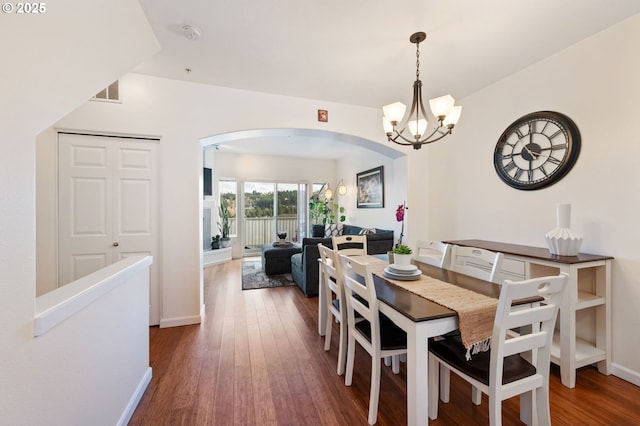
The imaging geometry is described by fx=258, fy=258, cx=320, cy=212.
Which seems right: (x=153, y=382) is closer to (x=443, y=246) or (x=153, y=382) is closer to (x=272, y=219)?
(x=443, y=246)

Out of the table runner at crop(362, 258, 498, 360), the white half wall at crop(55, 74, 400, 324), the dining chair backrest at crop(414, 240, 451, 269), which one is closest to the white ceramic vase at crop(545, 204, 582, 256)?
the dining chair backrest at crop(414, 240, 451, 269)

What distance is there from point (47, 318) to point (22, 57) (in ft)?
3.31

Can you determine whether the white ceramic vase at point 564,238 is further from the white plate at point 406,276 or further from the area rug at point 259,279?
the area rug at point 259,279

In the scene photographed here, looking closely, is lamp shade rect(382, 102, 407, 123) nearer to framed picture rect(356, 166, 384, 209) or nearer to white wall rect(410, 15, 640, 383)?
white wall rect(410, 15, 640, 383)

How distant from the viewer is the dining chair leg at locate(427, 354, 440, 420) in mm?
1573

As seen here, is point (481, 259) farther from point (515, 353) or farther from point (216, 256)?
point (216, 256)

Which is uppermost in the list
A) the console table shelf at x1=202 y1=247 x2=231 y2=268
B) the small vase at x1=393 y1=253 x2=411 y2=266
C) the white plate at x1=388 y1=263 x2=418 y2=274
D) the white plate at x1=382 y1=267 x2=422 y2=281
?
the small vase at x1=393 y1=253 x2=411 y2=266

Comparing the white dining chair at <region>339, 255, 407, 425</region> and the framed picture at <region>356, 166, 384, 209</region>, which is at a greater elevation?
the framed picture at <region>356, 166, 384, 209</region>

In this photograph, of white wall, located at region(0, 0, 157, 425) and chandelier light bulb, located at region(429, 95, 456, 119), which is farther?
chandelier light bulb, located at region(429, 95, 456, 119)

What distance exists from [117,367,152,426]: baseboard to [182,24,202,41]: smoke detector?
268cm

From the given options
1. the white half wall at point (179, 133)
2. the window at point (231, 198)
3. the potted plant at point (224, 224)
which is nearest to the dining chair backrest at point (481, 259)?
the white half wall at point (179, 133)

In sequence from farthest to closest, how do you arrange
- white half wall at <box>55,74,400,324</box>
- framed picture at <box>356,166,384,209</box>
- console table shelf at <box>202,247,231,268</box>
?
console table shelf at <box>202,247,231,268</box> < framed picture at <box>356,166,384,209</box> < white half wall at <box>55,74,400,324</box>

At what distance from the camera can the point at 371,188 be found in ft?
19.2

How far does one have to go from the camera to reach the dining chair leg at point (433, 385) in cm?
157
